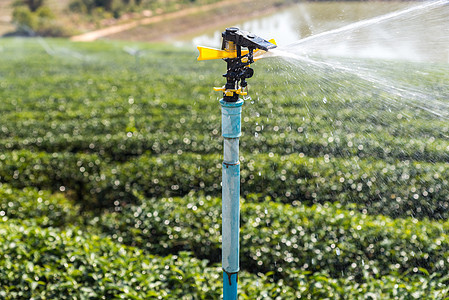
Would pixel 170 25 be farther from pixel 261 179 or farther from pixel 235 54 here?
pixel 235 54

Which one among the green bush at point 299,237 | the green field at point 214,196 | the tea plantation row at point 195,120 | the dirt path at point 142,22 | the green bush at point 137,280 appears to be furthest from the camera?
the dirt path at point 142,22

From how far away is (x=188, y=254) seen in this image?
13.1 ft

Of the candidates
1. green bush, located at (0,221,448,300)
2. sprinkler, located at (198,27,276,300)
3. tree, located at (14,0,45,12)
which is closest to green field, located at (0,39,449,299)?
green bush, located at (0,221,448,300)

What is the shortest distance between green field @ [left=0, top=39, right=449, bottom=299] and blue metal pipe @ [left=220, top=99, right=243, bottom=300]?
627 mm

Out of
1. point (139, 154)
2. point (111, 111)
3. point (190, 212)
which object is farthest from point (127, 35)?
point (190, 212)

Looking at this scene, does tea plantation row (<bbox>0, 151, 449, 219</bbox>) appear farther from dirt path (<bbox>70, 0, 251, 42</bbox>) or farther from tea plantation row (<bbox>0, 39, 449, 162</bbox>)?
dirt path (<bbox>70, 0, 251, 42</bbox>)

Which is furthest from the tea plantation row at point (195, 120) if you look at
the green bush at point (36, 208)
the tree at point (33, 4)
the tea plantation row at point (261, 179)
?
the tree at point (33, 4)

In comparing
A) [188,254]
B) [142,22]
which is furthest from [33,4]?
[188,254]

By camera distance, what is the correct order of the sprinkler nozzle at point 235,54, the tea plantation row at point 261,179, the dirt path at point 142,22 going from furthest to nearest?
the dirt path at point 142,22, the tea plantation row at point 261,179, the sprinkler nozzle at point 235,54

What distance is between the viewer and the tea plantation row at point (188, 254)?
349 centimetres

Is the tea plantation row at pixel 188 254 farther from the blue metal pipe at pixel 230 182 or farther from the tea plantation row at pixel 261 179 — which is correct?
the blue metal pipe at pixel 230 182

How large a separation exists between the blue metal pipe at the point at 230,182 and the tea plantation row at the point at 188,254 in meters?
1.10

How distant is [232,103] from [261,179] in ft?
12.3

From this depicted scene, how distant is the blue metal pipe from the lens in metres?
2.23
